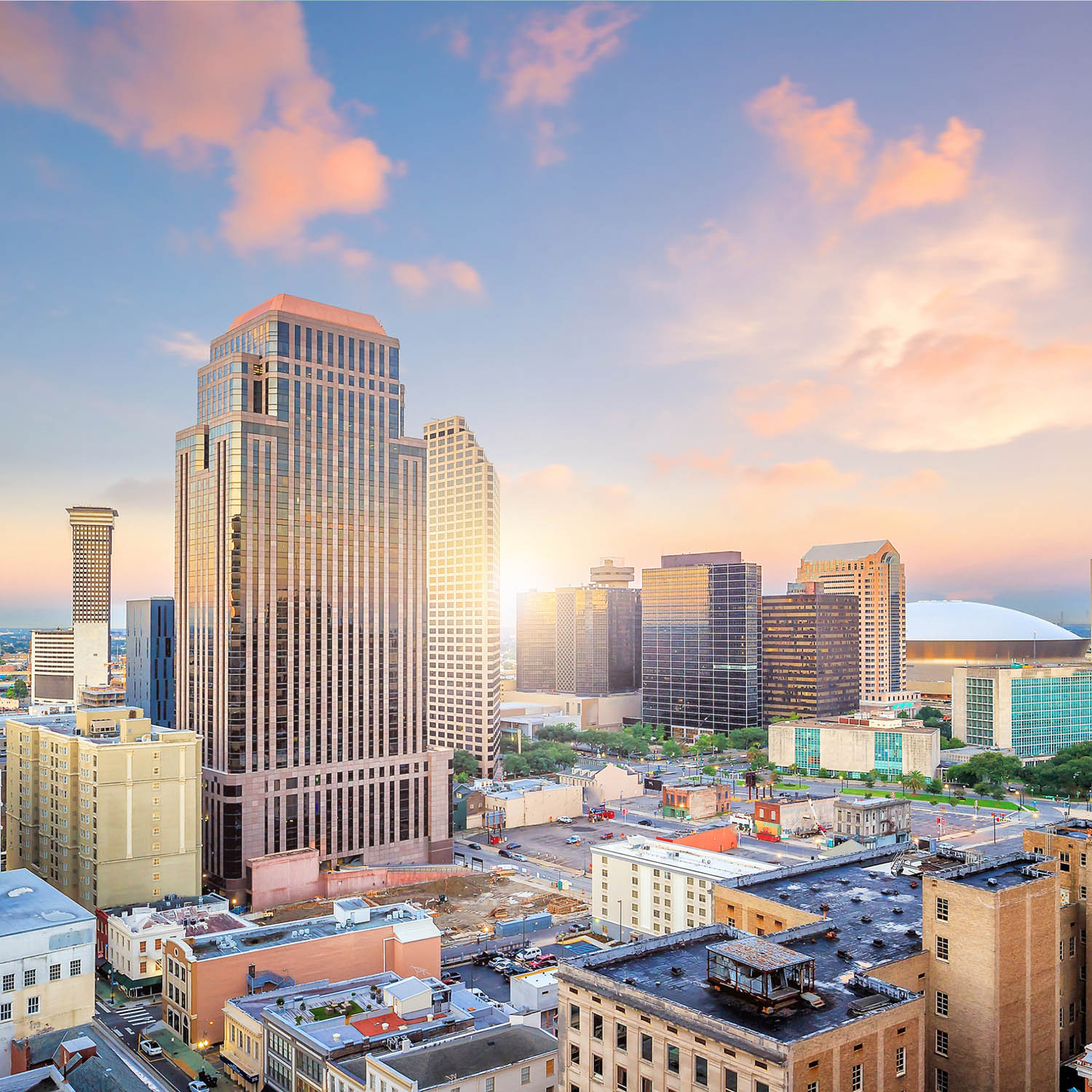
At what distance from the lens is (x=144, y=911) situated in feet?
331

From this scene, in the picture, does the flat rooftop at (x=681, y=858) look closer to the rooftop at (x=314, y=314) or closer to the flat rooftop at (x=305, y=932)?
the flat rooftop at (x=305, y=932)

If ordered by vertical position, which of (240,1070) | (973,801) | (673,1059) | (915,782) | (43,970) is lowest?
(973,801)

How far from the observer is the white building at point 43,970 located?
225 ft

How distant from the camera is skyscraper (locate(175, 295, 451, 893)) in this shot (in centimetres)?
12556

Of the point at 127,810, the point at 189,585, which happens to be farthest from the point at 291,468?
the point at 127,810

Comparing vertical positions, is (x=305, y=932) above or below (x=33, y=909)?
below

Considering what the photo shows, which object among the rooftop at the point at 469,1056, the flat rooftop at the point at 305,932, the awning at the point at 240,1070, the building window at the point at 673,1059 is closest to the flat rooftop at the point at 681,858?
the flat rooftop at the point at 305,932

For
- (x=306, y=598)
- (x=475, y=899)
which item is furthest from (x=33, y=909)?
(x=475, y=899)

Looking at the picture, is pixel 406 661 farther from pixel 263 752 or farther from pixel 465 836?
pixel 465 836

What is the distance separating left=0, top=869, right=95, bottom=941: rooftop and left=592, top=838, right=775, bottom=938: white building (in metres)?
56.6

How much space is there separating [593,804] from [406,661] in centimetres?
6617

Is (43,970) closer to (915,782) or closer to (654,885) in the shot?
(654,885)

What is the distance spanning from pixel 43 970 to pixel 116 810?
40299mm

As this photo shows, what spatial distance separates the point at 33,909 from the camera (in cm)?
7400
